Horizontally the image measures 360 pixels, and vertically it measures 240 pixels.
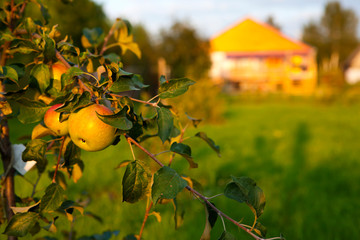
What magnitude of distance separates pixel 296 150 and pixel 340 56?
46277 millimetres

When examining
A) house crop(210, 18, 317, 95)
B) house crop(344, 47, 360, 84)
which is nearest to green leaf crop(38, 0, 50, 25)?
house crop(210, 18, 317, 95)

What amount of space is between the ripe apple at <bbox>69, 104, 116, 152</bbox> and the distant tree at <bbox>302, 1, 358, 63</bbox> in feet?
165

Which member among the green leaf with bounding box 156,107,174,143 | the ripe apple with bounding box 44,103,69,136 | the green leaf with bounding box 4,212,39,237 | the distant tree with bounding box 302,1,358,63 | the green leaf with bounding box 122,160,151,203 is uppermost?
the green leaf with bounding box 156,107,174,143

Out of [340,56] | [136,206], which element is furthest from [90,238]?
[340,56]

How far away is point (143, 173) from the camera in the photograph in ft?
2.45

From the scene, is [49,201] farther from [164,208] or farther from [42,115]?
[164,208]

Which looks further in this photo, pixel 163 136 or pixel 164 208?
pixel 164 208

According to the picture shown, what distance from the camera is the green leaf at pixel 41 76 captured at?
837mm

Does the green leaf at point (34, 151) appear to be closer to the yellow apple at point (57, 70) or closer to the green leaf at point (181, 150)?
the yellow apple at point (57, 70)

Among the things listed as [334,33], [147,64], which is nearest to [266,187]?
[147,64]

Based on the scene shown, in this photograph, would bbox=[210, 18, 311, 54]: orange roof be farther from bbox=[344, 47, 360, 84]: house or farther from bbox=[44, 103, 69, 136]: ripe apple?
bbox=[44, 103, 69, 136]: ripe apple

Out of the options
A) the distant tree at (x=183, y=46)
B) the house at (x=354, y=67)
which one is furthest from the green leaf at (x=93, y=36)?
the house at (x=354, y=67)

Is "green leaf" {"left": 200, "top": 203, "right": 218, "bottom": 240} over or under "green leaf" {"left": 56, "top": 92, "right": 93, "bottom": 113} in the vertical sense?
under

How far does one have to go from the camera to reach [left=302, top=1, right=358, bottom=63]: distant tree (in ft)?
155
